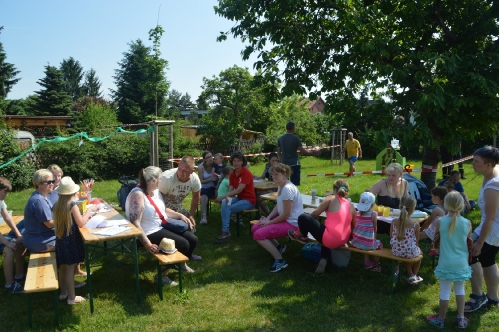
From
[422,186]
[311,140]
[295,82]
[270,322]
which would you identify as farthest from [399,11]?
[311,140]

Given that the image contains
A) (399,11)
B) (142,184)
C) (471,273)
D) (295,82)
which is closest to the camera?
(471,273)

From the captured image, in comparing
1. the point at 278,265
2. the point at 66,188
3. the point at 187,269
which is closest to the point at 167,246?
the point at 187,269

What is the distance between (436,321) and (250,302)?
177 cm

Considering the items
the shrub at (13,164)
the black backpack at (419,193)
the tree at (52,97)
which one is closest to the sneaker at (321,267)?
the black backpack at (419,193)

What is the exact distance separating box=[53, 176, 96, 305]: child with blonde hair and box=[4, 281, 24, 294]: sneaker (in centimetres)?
67

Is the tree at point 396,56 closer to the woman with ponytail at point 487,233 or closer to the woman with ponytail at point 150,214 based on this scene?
the woman with ponytail at point 487,233

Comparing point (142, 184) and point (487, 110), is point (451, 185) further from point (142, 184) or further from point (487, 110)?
point (142, 184)

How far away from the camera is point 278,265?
4973 millimetres

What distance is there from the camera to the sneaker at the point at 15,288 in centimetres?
438

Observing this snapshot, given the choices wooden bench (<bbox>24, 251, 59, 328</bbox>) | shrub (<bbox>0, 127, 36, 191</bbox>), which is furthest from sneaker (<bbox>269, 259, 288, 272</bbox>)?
shrub (<bbox>0, 127, 36, 191</bbox>)

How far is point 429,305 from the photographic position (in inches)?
156

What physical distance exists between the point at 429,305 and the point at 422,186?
3320 millimetres

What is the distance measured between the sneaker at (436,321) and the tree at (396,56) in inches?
107

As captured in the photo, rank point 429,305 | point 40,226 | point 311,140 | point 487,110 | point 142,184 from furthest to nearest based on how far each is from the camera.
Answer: point 311,140 < point 487,110 < point 142,184 < point 40,226 < point 429,305
